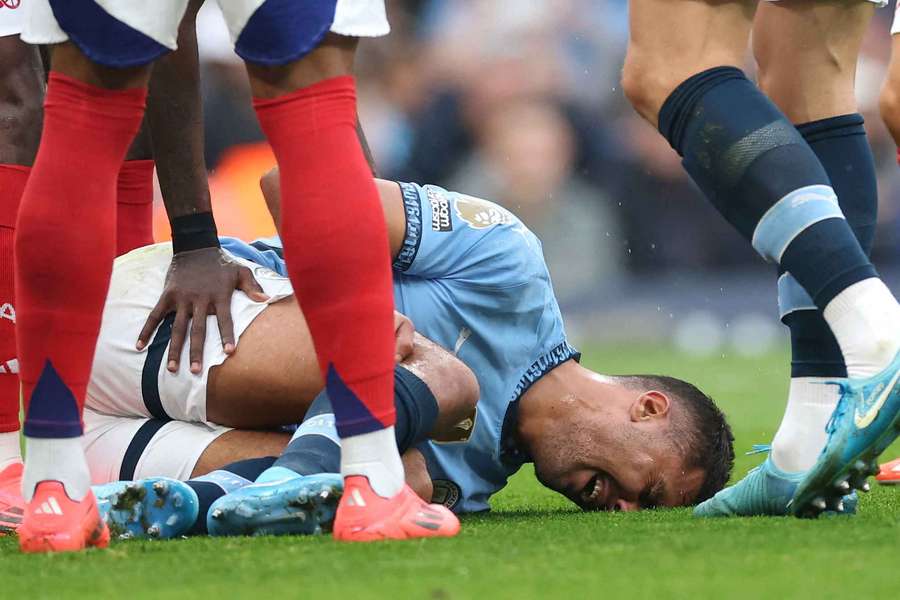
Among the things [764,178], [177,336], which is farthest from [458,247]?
[764,178]

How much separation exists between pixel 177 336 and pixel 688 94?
3.78ft

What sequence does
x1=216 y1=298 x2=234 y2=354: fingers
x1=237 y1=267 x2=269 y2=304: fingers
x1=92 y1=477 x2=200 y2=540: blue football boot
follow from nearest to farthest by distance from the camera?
x1=92 y1=477 x2=200 y2=540: blue football boot, x1=216 y1=298 x2=234 y2=354: fingers, x1=237 y1=267 x2=269 y2=304: fingers

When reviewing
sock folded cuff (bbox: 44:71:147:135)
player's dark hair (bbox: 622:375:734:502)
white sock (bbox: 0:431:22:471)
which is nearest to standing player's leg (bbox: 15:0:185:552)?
sock folded cuff (bbox: 44:71:147:135)

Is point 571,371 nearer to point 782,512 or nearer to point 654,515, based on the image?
point 654,515

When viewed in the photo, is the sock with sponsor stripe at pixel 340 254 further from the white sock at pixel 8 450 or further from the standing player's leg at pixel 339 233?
the white sock at pixel 8 450

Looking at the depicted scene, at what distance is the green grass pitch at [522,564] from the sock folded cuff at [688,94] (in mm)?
624

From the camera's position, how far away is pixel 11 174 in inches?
114

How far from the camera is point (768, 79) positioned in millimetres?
2615

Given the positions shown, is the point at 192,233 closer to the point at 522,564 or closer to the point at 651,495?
the point at 651,495

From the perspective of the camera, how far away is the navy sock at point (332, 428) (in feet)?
8.11

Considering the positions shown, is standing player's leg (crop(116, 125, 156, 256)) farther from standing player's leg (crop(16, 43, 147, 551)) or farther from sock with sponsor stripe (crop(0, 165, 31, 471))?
standing player's leg (crop(16, 43, 147, 551))

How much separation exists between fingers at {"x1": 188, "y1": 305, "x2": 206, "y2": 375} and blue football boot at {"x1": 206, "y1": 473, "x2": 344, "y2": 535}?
1.90 ft

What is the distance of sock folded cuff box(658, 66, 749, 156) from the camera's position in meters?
2.26

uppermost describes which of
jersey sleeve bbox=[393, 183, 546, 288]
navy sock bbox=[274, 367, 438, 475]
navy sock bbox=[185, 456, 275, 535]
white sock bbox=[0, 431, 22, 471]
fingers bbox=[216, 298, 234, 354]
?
jersey sleeve bbox=[393, 183, 546, 288]
